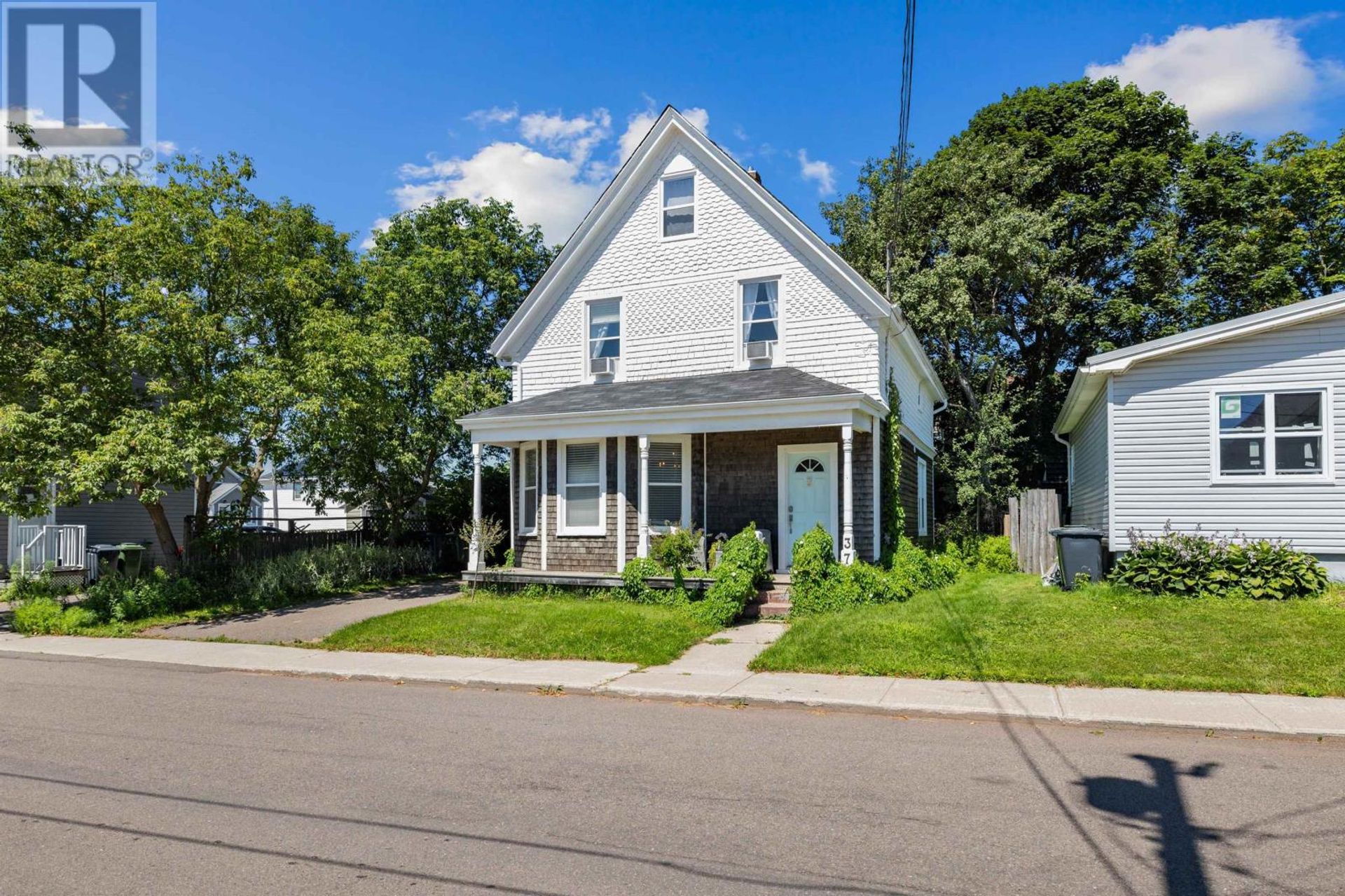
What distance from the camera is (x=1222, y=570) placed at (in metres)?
12.7

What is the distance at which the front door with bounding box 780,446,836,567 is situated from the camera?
52.6 feet

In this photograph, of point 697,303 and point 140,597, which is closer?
point 140,597

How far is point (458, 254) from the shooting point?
2303 centimetres

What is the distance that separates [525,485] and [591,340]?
351 centimetres

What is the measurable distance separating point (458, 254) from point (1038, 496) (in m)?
15.8

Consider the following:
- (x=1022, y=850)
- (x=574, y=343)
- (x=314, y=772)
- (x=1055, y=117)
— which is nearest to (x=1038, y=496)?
(x=574, y=343)

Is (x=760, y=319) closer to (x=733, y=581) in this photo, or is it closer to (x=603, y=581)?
(x=603, y=581)

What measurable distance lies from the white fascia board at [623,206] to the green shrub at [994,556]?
6821 mm

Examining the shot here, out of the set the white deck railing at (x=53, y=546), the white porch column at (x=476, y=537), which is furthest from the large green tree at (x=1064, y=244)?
the white deck railing at (x=53, y=546)

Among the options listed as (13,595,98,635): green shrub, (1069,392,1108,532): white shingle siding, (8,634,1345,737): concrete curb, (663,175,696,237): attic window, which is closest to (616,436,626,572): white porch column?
(663,175,696,237): attic window

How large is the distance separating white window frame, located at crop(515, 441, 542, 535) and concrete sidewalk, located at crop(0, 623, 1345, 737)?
6.41 m

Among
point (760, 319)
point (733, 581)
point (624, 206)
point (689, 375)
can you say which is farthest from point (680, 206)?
point (733, 581)

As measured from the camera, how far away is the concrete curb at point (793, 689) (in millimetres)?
7363

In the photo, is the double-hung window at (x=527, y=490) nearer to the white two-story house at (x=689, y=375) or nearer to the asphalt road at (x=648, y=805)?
the white two-story house at (x=689, y=375)
